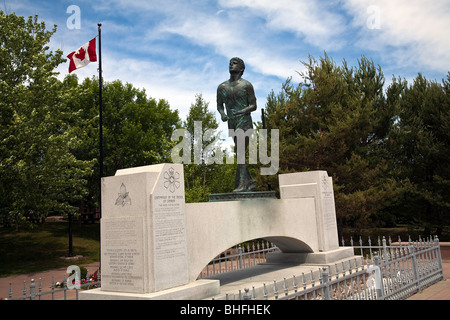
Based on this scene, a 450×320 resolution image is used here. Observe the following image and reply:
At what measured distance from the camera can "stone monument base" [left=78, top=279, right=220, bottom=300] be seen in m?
6.58

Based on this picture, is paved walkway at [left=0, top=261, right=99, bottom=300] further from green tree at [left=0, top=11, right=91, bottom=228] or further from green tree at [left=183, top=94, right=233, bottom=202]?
green tree at [left=183, top=94, right=233, bottom=202]

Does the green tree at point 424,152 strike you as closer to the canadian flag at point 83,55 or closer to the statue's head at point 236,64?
the statue's head at point 236,64

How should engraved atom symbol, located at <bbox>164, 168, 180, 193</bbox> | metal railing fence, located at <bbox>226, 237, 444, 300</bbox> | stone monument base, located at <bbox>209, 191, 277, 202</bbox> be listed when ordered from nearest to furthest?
engraved atom symbol, located at <bbox>164, 168, 180, 193</bbox>, metal railing fence, located at <bbox>226, 237, 444, 300</bbox>, stone monument base, located at <bbox>209, 191, 277, 202</bbox>

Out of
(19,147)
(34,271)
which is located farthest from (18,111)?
(34,271)

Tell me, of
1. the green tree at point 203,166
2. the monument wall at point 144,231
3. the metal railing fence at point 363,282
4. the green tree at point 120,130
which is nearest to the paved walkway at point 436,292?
the metal railing fence at point 363,282

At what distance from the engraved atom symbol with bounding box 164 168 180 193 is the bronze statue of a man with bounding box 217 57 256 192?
322 centimetres

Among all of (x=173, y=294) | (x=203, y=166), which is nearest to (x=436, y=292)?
(x=173, y=294)

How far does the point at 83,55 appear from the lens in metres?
16.9

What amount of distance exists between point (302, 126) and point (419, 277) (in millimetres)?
14679

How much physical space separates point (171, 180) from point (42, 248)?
72.6ft

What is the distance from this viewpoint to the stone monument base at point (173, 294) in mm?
6582

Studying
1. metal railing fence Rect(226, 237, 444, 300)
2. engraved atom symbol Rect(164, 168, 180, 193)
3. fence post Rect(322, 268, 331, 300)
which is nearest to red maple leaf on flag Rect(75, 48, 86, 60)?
engraved atom symbol Rect(164, 168, 180, 193)

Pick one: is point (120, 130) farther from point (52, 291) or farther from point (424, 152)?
point (52, 291)
